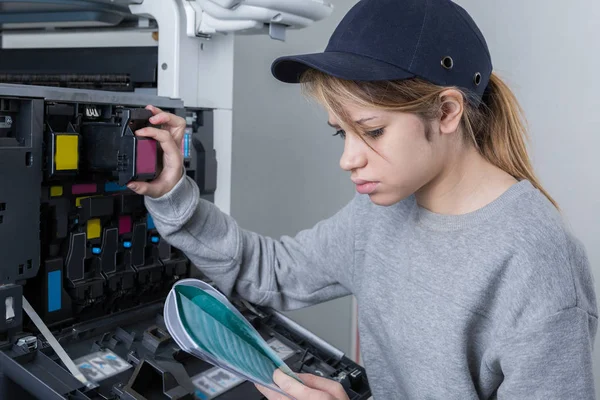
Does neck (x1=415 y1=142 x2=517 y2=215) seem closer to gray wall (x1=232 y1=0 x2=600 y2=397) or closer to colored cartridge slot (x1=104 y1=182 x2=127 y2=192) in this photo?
colored cartridge slot (x1=104 y1=182 x2=127 y2=192)

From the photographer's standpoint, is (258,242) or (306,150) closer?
(258,242)

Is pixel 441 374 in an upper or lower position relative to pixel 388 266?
lower

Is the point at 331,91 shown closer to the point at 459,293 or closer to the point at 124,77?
the point at 459,293

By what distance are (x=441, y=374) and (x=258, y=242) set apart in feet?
1.52

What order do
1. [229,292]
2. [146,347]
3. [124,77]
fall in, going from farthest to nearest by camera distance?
[124,77]
[229,292]
[146,347]

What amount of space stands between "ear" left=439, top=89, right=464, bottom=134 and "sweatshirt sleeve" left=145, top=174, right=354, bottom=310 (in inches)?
14.3

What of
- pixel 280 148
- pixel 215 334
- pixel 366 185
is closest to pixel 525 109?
pixel 280 148

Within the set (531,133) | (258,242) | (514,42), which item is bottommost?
(258,242)

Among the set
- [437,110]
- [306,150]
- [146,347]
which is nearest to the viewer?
[437,110]

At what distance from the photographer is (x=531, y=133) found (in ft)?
7.07

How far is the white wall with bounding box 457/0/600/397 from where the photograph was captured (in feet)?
6.62

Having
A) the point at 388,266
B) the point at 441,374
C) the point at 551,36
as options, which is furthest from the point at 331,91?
the point at 551,36

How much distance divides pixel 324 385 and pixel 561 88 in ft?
4.75

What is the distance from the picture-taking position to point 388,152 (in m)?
0.95
